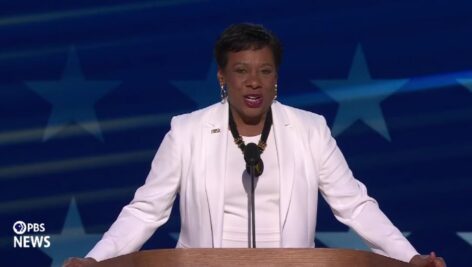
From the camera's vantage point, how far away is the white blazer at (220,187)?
3.74 metres

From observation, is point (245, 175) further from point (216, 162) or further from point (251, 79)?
point (251, 79)

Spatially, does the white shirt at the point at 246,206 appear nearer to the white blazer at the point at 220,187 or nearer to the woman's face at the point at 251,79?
the white blazer at the point at 220,187

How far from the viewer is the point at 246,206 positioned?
12.4 feet

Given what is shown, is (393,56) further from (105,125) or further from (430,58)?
(105,125)

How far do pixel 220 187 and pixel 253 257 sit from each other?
2.66 ft

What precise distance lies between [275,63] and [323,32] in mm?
1024

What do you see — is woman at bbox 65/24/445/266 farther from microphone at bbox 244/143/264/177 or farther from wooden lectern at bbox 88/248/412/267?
wooden lectern at bbox 88/248/412/267

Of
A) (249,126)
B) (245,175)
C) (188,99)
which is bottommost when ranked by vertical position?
(245,175)

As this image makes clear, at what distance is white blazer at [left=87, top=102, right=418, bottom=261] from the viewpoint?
3.74 metres

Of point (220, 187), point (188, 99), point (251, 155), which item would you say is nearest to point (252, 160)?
point (251, 155)

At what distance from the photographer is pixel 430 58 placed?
4742 mm

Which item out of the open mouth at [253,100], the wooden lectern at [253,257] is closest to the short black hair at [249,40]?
the open mouth at [253,100]

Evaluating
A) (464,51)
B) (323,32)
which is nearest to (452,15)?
(464,51)

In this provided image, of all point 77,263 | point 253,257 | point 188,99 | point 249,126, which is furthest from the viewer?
point 188,99
